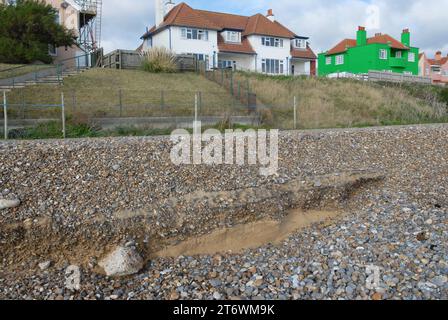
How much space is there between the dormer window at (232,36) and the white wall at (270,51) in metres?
1.41

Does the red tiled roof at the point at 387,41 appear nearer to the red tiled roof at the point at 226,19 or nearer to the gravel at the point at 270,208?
the red tiled roof at the point at 226,19

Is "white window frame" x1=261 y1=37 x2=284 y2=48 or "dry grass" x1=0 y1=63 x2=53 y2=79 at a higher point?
"white window frame" x1=261 y1=37 x2=284 y2=48

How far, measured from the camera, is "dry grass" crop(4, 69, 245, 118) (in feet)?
51.6

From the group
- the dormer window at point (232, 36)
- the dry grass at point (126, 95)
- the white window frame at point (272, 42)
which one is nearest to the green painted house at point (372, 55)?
the white window frame at point (272, 42)

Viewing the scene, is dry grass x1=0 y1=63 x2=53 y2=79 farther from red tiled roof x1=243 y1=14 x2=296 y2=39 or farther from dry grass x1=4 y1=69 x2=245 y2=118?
red tiled roof x1=243 y1=14 x2=296 y2=39

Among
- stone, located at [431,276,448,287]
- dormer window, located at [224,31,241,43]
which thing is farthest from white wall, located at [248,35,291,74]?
stone, located at [431,276,448,287]

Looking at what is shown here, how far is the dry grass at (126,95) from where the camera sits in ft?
51.6

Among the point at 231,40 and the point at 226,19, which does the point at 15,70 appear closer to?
the point at 231,40

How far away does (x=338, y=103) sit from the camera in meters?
22.0

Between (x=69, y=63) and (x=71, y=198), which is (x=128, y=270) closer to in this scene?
(x=71, y=198)

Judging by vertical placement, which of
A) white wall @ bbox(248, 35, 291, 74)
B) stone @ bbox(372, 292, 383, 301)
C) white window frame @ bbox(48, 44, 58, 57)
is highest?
white wall @ bbox(248, 35, 291, 74)

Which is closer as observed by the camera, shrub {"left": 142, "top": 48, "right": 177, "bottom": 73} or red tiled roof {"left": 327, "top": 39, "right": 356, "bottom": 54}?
shrub {"left": 142, "top": 48, "right": 177, "bottom": 73}

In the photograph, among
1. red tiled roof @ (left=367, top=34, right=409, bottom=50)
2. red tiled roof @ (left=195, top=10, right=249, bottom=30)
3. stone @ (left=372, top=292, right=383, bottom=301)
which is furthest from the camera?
red tiled roof @ (left=367, top=34, right=409, bottom=50)

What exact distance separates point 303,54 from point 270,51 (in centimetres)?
406
